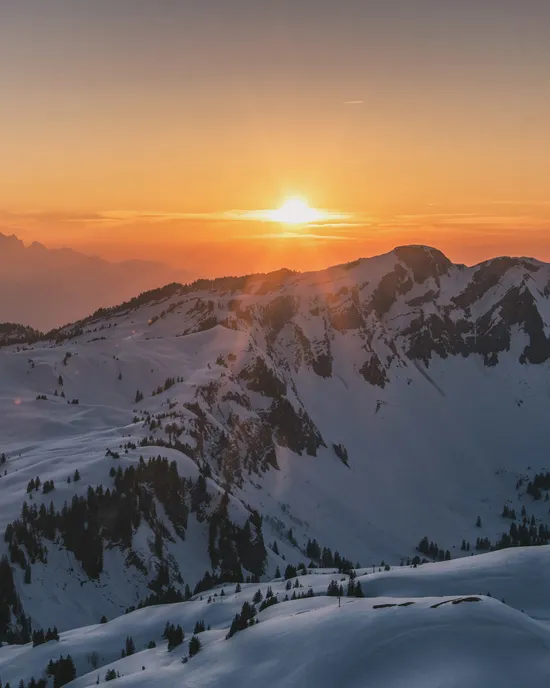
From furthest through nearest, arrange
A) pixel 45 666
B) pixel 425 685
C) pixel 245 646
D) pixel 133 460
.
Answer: pixel 133 460, pixel 45 666, pixel 245 646, pixel 425 685

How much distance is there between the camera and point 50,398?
577 ft

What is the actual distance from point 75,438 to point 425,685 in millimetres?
112475

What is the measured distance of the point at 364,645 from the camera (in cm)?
5272

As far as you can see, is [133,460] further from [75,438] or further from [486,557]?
[486,557]

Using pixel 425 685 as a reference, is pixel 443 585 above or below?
below

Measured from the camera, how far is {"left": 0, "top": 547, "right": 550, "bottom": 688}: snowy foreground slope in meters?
48.8

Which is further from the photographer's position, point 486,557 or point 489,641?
point 486,557

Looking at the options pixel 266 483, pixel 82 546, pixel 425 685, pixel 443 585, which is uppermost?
pixel 425 685

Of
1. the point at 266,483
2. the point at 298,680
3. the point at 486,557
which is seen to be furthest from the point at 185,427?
the point at 298,680

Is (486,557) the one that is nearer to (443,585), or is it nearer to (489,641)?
(443,585)

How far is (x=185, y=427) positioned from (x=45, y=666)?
3536 inches

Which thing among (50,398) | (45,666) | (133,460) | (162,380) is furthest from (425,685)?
(162,380)

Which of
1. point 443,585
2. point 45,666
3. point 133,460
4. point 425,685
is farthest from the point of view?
point 133,460

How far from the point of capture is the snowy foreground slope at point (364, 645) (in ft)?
160
